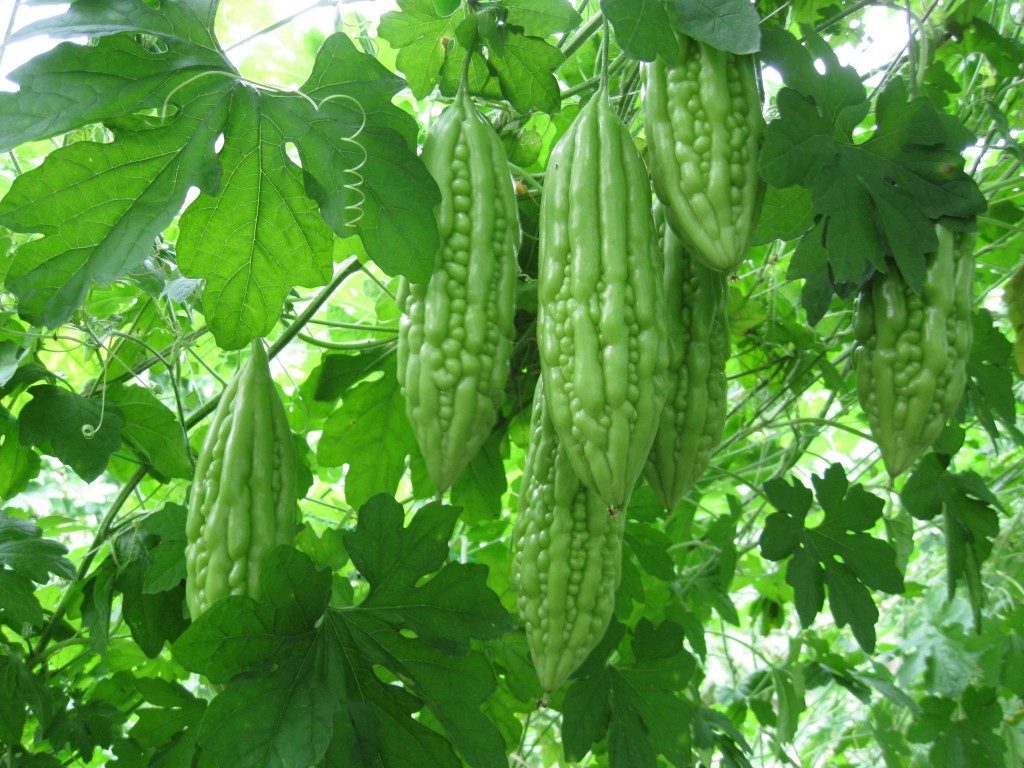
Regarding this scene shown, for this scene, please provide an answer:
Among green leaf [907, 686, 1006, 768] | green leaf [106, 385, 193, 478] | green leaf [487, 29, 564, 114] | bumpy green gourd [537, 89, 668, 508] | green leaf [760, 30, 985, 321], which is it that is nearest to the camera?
bumpy green gourd [537, 89, 668, 508]

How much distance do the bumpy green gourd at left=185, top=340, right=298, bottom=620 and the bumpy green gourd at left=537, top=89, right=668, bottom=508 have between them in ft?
1.13

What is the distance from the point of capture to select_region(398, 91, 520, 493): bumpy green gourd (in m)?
1.00

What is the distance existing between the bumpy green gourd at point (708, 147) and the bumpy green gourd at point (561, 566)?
0.89 feet

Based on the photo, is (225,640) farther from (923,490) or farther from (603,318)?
(923,490)

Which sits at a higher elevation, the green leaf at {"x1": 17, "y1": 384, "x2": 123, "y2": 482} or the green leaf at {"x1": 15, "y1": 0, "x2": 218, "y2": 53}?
the green leaf at {"x1": 15, "y1": 0, "x2": 218, "y2": 53}

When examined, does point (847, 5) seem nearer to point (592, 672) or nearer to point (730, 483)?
point (592, 672)

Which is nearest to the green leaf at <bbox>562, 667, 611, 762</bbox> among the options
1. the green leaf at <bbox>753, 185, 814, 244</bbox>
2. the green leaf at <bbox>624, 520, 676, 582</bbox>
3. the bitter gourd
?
the green leaf at <bbox>624, 520, 676, 582</bbox>

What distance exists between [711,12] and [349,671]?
79 centimetres

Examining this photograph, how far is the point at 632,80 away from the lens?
1.44 m

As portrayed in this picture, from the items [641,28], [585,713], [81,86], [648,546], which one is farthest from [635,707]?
[81,86]

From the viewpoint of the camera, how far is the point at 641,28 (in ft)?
3.22

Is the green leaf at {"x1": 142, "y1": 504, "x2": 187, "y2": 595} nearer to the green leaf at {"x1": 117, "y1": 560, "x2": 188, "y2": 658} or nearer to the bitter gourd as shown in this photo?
the green leaf at {"x1": 117, "y1": 560, "x2": 188, "y2": 658}

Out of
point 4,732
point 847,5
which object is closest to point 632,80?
point 847,5

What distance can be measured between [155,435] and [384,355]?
1.16ft
